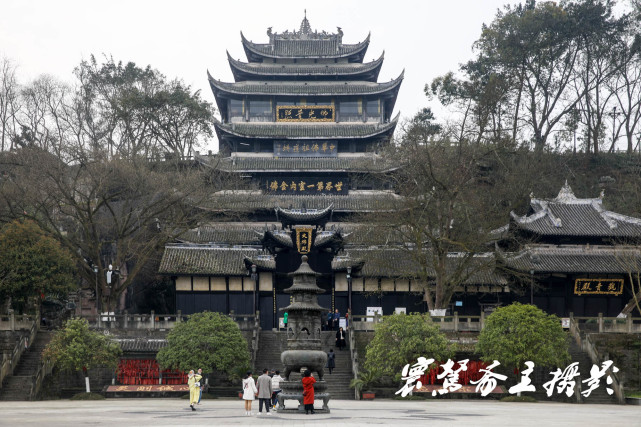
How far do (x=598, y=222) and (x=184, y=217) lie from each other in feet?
76.1

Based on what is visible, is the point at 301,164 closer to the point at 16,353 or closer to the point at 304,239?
the point at 304,239

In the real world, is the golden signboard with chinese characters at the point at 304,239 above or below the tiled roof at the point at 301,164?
below

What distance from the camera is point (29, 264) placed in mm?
43562

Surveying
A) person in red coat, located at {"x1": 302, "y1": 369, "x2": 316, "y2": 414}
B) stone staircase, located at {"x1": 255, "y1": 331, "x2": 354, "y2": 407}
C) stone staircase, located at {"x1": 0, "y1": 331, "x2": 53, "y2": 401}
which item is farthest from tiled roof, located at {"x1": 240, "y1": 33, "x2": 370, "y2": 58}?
person in red coat, located at {"x1": 302, "y1": 369, "x2": 316, "y2": 414}

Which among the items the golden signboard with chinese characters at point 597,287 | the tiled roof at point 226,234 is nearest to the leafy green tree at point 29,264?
the tiled roof at point 226,234

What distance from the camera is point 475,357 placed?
40.9 metres

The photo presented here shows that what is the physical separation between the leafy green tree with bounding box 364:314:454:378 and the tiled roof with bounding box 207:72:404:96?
26260 mm

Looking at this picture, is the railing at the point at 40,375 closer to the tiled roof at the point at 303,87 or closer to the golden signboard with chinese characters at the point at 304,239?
the golden signboard with chinese characters at the point at 304,239

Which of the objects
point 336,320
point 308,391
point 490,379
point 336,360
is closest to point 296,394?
point 308,391

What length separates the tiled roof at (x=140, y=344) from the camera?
41.2 meters

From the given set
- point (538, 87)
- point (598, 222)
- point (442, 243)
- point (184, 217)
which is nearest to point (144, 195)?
point (184, 217)

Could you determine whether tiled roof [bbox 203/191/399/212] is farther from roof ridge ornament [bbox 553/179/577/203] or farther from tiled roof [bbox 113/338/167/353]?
tiled roof [bbox 113/338/167/353]

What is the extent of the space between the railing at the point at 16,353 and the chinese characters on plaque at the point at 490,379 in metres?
16.3

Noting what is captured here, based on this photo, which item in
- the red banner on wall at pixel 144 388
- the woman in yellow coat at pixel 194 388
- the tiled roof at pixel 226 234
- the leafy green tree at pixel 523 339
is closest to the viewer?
the woman in yellow coat at pixel 194 388
